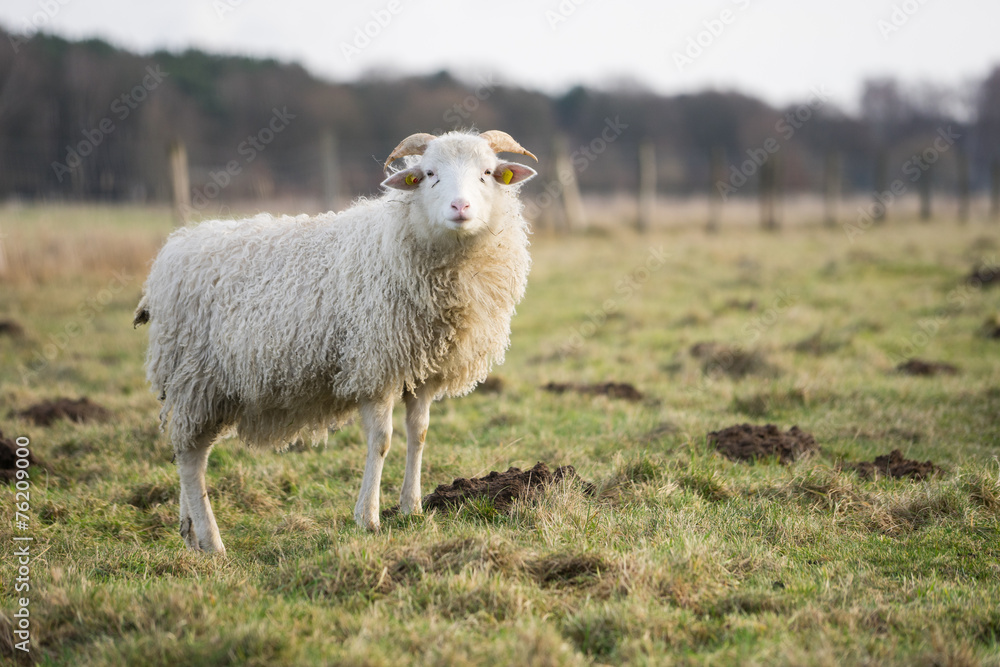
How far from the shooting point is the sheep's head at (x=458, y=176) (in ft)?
12.1

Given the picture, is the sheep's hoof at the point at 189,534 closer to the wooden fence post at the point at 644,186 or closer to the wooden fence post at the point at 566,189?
the wooden fence post at the point at 566,189

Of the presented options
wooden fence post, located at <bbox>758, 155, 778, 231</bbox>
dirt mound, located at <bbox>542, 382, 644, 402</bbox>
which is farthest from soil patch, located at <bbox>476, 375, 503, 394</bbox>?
wooden fence post, located at <bbox>758, 155, 778, 231</bbox>

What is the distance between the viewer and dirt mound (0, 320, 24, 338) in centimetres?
876

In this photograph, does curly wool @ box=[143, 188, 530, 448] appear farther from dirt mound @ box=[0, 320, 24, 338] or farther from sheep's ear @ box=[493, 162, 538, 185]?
dirt mound @ box=[0, 320, 24, 338]

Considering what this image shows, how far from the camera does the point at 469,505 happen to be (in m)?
3.88

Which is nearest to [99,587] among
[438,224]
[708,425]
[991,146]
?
[438,224]

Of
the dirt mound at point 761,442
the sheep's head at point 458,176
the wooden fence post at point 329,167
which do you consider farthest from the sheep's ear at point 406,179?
the wooden fence post at point 329,167

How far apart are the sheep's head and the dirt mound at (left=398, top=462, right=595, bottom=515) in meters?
1.38

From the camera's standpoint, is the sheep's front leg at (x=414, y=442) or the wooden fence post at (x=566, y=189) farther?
the wooden fence post at (x=566, y=189)

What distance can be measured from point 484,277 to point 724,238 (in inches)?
571

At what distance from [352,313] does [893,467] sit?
3.38 meters

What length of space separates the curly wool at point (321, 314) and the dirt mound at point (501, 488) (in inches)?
23.2

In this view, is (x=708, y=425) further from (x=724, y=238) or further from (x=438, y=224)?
(x=724, y=238)

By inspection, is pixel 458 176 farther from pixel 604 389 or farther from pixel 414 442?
pixel 604 389
